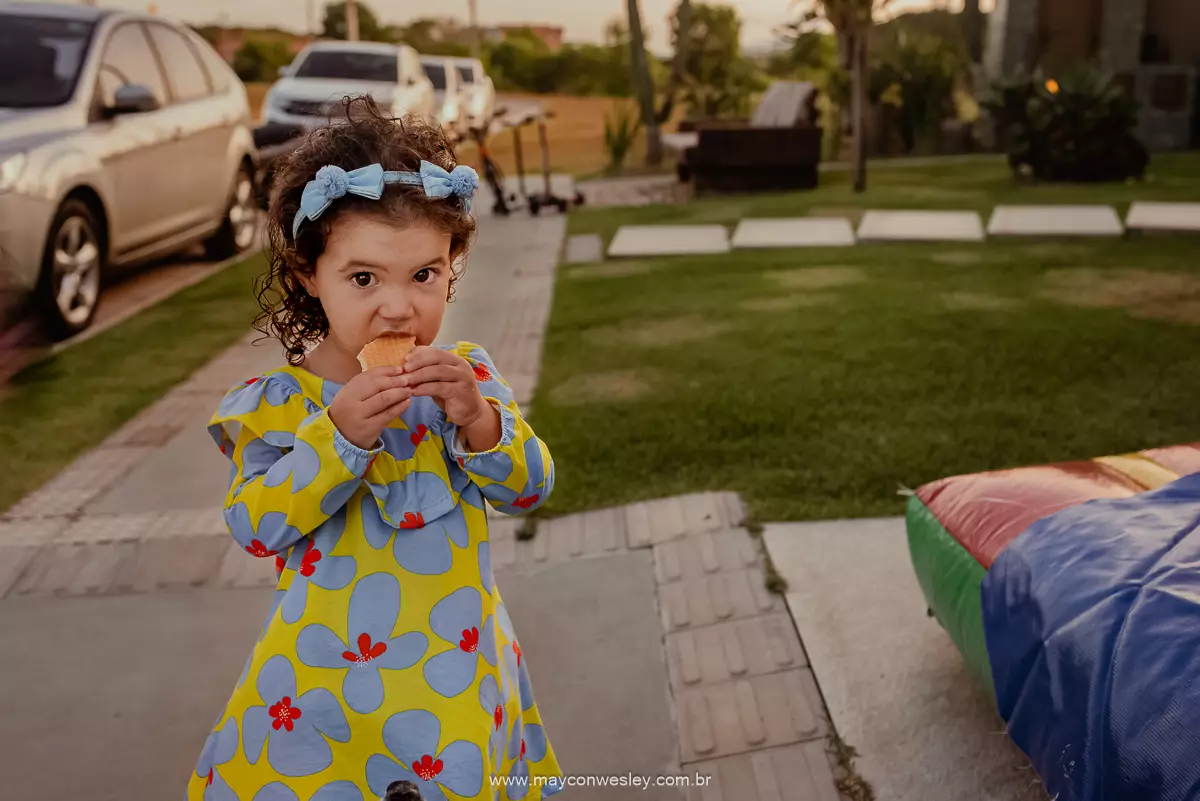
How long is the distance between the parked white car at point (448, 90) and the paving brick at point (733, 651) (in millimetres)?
14703

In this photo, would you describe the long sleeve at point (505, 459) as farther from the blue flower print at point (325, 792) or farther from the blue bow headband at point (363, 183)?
the blue flower print at point (325, 792)

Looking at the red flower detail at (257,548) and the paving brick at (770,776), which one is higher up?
the red flower detail at (257,548)

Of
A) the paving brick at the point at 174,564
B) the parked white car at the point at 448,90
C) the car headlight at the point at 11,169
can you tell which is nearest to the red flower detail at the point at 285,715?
the paving brick at the point at 174,564

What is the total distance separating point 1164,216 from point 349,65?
900 cm

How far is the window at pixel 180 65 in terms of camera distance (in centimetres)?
836

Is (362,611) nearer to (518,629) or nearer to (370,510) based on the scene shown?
(370,510)

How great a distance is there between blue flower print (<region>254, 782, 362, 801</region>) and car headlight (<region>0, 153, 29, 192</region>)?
5.30 m

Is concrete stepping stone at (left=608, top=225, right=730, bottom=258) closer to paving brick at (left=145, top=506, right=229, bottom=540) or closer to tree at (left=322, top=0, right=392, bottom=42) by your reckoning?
paving brick at (left=145, top=506, right=229, bottom=540)

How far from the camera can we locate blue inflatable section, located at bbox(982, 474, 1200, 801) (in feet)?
5.79

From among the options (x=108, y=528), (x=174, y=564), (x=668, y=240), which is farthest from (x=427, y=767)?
(x=668, y=240)

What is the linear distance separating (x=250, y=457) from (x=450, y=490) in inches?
11.9

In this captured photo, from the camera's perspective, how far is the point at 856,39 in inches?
480

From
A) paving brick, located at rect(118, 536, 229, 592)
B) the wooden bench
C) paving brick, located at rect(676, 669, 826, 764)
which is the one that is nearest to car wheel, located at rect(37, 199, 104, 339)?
paving brick, located at rect(118, 536, 229, 592)

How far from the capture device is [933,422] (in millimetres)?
4582
